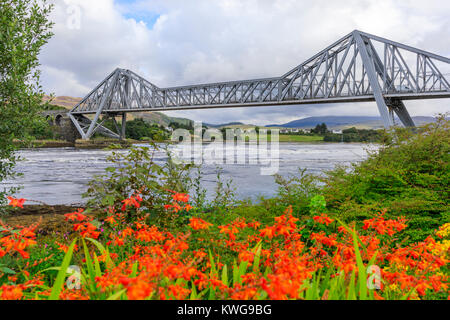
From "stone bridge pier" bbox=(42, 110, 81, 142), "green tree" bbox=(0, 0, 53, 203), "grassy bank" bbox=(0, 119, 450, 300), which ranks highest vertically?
"stone bridge pier" bbox=(42, 110, 81, 142)

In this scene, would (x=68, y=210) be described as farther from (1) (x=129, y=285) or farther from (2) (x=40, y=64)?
(1) (x=129, y=285)

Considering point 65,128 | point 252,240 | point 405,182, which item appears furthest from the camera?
point 65,128

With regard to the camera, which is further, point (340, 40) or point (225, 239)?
point (340, 40)

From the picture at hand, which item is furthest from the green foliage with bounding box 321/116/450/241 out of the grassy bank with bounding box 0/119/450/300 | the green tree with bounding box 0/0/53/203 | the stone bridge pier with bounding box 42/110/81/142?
the stone bridge pier with bounding box 42/110/81/142

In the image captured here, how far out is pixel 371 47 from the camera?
3916 cm

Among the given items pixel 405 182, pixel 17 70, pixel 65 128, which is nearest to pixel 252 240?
pixel 405 182

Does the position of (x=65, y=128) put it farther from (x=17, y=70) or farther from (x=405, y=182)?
(x=405, y=182)

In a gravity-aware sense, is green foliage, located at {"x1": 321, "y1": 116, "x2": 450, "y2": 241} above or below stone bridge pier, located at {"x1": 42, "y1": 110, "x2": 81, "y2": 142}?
below

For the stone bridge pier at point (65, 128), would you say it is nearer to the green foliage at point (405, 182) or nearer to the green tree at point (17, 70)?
the green tree at point (17, 70)

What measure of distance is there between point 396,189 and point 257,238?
2.85 metres

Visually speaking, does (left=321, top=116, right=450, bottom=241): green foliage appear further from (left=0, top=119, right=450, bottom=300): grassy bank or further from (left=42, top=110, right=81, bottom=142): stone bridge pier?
(left=42, top=110, right=81, bottom=142): stone bridge pier

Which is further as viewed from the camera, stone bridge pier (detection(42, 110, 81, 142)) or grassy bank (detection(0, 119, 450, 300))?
stone bridge pier (detection(42, 110, 81, 142))
